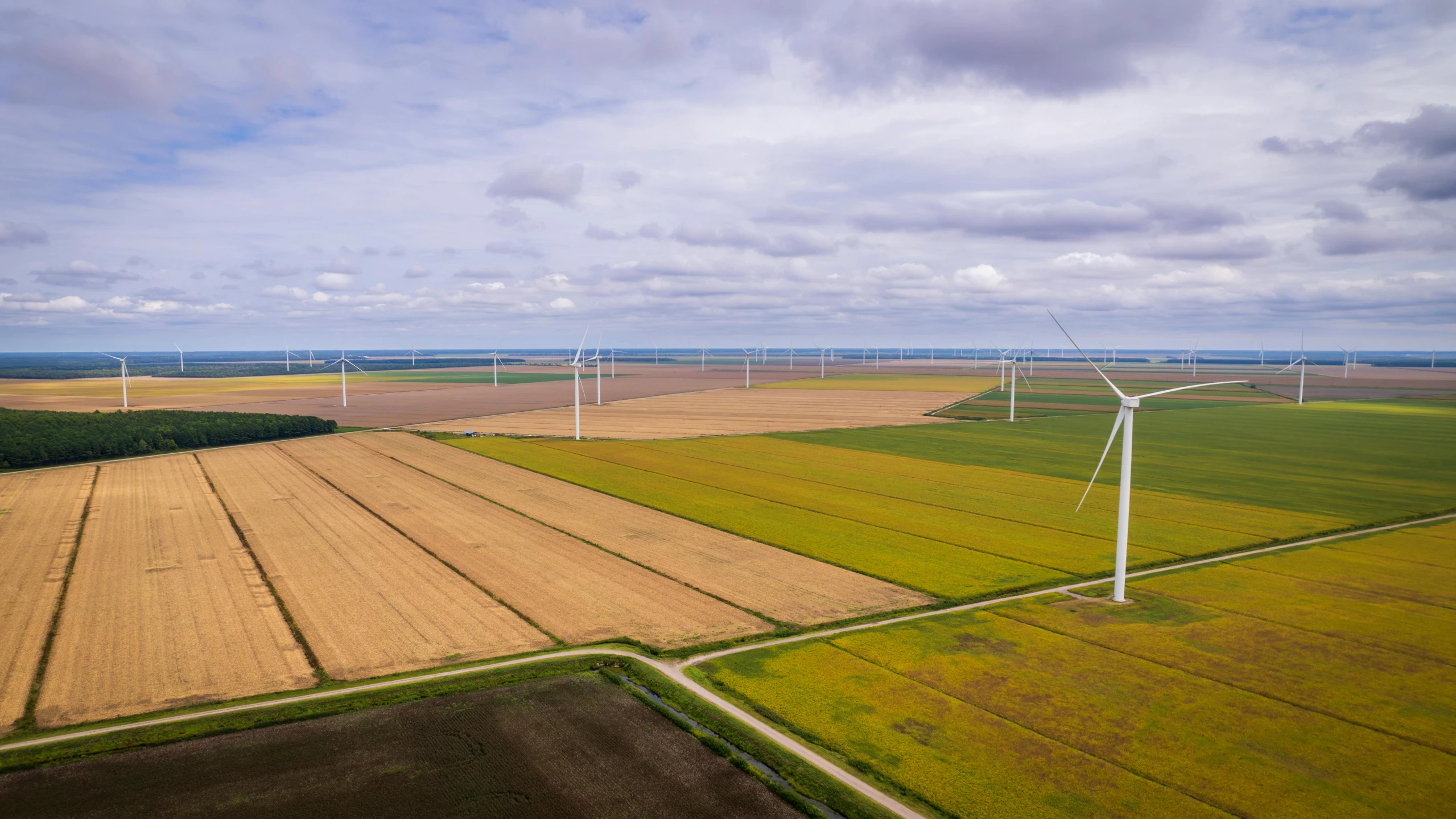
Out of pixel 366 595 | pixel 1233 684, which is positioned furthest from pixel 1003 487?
pixel 366 595

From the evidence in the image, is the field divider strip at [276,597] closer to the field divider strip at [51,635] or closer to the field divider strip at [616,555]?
the field divider strip at [51,635]

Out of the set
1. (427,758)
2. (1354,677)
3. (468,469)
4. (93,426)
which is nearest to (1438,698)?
(1354,677)

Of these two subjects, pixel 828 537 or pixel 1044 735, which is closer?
pixel 1044 735

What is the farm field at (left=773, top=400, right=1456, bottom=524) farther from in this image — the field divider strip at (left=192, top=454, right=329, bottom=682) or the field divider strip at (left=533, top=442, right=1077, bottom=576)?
the field divider strip at (left=192, top=454, right=329, bottom=682)

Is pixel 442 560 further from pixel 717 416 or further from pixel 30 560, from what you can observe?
pixel 717 416

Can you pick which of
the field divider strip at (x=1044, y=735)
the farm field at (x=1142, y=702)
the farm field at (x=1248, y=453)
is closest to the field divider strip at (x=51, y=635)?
the farm field at (x=1142, y=702)

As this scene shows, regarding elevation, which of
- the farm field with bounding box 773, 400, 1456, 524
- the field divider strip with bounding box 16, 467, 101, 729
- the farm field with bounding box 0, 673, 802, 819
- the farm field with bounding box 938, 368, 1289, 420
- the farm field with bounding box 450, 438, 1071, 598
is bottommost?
the farm field with bounding box 0, 673, 802, 819

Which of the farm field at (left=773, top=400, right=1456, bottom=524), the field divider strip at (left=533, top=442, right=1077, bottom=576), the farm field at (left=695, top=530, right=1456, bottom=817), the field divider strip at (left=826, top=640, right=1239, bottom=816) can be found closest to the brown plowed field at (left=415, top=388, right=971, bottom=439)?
the farm field at (left=773, top=400, right=1456, bottom=524)
